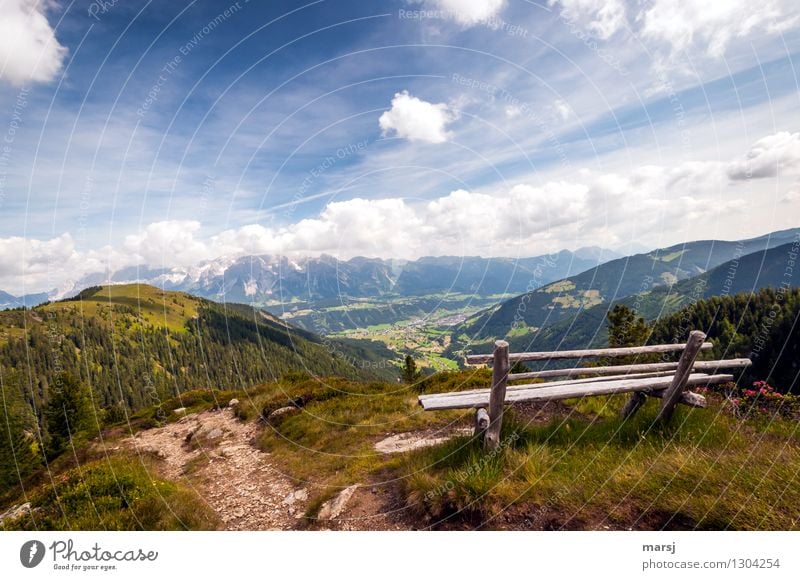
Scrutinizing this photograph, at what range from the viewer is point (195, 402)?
2689cm

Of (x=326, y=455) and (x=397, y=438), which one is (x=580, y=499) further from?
(x=326, y=455)

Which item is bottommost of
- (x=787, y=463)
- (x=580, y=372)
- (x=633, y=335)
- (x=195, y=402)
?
(x=633, y=335)

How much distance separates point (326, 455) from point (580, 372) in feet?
24.9

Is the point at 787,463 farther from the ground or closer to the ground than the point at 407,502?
farther from the ground

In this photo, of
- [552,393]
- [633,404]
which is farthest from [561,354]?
[633,404]

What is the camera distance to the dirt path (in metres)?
7.75

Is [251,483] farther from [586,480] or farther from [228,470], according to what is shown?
[586,480]

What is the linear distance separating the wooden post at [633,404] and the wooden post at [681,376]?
46 centimetres

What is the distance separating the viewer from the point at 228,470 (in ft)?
36.0

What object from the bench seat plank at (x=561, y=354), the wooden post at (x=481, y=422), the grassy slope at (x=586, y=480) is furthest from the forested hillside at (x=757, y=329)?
the wooden post at (x=481, y=422)

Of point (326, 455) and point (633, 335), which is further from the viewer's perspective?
point (633, 335)

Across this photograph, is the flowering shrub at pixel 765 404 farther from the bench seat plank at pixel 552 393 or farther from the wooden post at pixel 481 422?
the wooden post at pixel 481 422

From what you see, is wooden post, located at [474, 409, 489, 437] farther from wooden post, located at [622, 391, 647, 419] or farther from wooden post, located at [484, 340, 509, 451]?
wooden post, located at [622, 391, 647, 419]
